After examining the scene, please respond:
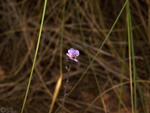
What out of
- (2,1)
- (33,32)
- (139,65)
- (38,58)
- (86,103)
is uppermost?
(2,1)

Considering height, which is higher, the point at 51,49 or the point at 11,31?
the point at 11,31

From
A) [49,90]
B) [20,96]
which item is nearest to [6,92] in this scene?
[20,96]

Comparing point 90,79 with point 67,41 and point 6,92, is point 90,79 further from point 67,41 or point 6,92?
point 6,92

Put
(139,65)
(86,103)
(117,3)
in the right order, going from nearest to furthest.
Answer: (86,103), (139,65), (117,3)

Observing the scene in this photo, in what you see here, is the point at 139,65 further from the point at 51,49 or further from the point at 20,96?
the point at 20,96

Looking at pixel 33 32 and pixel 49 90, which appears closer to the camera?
pixel 49 90

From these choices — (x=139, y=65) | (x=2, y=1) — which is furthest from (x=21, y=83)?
(x=139, y=65)

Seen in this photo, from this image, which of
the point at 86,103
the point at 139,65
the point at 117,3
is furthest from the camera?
the point at 117,3
